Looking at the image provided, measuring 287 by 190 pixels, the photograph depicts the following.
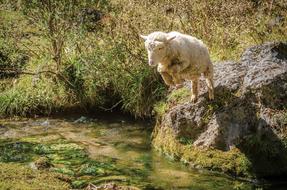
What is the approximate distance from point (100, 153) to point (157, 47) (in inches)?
147

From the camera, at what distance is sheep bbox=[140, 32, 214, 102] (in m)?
8.32

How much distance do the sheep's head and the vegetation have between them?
4810mm

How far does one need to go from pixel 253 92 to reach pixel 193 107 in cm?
123

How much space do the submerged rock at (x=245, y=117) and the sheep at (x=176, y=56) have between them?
1057mm

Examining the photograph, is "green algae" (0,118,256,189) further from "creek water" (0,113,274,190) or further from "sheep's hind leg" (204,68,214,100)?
"sheep's hind leg" (204,68,214,100)

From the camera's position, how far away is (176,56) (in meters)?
8.71

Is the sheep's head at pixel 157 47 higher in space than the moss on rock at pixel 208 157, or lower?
higher

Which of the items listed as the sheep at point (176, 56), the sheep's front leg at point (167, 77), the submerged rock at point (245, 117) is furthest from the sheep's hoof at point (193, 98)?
the sheep's front leg at point (167, 77)

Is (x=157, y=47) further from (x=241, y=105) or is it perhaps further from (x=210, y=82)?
(x=241, y=105)

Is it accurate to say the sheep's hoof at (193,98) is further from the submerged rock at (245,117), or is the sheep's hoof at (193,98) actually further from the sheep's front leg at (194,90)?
the submerged rock at (245,117)

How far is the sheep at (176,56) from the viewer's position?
832 centimetres

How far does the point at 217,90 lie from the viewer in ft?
34.8

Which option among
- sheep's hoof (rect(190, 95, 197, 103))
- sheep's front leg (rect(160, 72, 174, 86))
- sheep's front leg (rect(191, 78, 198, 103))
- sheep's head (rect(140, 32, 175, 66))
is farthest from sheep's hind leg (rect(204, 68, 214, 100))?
sheep's head (rect(140, 32, 175, 66))

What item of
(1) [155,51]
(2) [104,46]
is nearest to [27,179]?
(1) [155,51]
